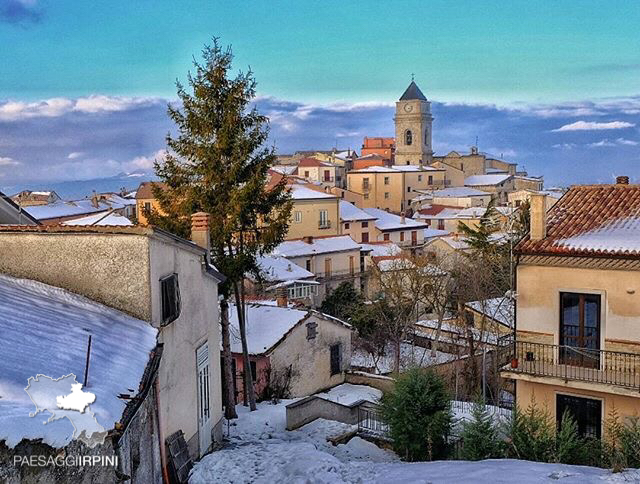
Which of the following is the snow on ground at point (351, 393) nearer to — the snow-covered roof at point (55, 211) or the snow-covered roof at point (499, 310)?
the snow-covered roof at point (499, 310)

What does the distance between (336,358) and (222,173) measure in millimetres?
10562

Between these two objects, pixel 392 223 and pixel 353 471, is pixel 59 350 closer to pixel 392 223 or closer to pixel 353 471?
pixel 353 471

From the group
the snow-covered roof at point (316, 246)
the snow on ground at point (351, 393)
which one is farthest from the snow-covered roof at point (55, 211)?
the snow on ground at point (351, 393)

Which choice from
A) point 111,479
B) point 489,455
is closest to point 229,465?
point 489,455

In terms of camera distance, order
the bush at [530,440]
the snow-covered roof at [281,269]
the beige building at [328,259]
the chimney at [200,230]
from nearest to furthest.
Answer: the bush at [530,440], the chimney at [200,230], the snow-covered roof at [281,269], the beige building at [328,259]

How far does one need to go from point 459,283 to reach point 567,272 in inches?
1019

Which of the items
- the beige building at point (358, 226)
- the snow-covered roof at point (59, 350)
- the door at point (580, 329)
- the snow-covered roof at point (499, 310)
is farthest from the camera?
the beige building at point (358, 226)

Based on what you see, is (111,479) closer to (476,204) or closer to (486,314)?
(486,314)

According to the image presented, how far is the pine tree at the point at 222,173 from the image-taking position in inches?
776

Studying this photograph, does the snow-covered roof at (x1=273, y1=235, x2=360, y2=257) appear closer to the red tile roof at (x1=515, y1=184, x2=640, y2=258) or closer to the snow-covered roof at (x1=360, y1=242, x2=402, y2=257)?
the snow-covered roof at (x1=360, y1=242, x2=402, y2=257)

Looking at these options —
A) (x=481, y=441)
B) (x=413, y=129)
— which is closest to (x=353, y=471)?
(x=481, y=441)

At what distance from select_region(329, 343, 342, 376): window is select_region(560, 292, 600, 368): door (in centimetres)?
1226

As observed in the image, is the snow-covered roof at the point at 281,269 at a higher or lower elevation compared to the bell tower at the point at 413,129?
lower

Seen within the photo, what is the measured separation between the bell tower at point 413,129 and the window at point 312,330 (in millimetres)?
101998
